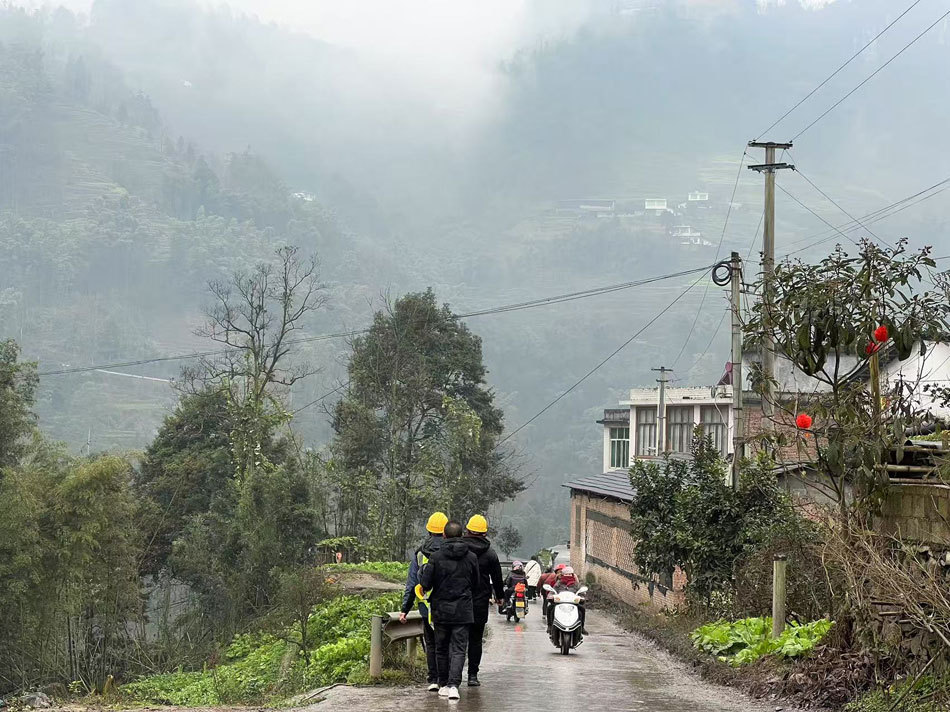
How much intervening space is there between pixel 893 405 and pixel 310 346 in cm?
14600

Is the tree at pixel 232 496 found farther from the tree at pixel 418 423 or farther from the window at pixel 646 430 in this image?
the window at pixel 646 430

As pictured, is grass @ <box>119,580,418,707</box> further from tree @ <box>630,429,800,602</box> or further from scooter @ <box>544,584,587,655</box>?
tree @ <box>630,429,800,602</box>

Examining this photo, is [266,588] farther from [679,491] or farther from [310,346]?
[310,346]

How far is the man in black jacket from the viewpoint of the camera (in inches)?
466

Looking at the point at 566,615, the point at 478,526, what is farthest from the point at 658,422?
the point at 478,526

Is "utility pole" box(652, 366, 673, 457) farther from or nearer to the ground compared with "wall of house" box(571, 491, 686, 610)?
farther from the ground

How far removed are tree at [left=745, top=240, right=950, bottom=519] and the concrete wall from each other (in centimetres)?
17

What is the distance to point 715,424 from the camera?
194 feet

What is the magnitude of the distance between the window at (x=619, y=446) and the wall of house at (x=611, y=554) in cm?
2845

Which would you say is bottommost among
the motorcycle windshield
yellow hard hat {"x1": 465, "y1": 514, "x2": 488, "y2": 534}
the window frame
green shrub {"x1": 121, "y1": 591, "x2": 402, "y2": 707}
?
green shrub {"x1": 121, "y1": 591, "x2": 402, "y2": 707}

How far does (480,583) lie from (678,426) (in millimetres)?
53829

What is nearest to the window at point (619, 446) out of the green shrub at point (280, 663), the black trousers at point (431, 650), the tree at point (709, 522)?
the green shrub at point (280, 663)

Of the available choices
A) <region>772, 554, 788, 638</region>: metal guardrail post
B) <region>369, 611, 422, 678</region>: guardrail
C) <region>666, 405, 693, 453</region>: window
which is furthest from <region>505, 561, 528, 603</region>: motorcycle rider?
<region>666, 405, 693, 453</region>: window

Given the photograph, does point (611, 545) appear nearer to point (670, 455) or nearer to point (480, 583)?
point (670, 455)
